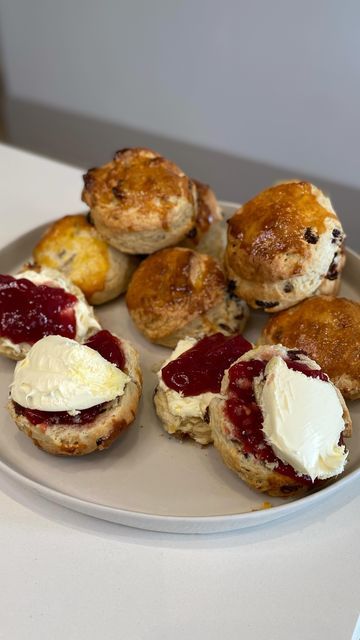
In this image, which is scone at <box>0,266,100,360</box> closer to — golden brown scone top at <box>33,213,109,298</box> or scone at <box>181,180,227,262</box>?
golden brown scone top at <box>33,213,109,298</box>

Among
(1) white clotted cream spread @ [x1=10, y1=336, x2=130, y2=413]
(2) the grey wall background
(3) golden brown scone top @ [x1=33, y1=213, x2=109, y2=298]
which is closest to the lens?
(1) white clotted cream spread @ [x1=10, y1=336, x2=130, y2=413]

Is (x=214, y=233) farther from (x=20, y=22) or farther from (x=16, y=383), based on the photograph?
(x=20, y=22)

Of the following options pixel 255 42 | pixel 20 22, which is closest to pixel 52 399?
pixel 255 42

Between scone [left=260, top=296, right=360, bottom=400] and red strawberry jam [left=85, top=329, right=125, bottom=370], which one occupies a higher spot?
scone [left=260, top=296, right=360, bottom=400]

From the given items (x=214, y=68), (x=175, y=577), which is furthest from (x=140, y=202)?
(x=214, y=68)

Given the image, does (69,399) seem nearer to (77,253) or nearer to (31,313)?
(31,313)

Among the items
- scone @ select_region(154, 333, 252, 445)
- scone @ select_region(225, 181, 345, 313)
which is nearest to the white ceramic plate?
scone @ select_region(154, 333, 252, 445)


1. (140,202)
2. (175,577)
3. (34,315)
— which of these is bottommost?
(175,577)

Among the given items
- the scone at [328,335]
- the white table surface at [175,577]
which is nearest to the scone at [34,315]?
the white table surface at [175,577]
